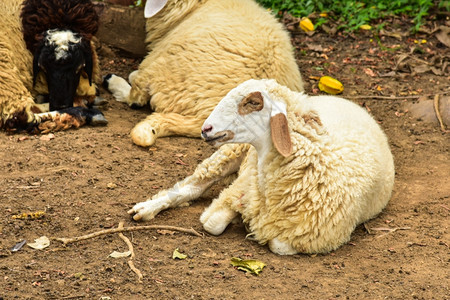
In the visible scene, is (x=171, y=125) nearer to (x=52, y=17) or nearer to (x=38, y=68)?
(x=38, y=68)

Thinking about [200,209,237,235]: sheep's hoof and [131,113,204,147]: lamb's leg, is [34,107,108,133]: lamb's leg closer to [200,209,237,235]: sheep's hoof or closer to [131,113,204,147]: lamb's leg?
[131,113,204,147]: lamb's leg

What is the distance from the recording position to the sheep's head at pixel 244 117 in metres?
4.21

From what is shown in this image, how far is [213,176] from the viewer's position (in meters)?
5.16

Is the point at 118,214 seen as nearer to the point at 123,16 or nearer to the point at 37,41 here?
the point at 37,41

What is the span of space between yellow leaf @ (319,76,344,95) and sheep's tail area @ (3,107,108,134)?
265 centimetres

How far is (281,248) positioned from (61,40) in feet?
11.1

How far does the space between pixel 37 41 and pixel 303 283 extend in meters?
4.00

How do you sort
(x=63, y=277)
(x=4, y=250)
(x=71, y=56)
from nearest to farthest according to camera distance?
(x=63, y=277) → (x=4, y=250) → (x=71, y=56)

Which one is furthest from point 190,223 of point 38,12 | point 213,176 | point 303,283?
point 38,12

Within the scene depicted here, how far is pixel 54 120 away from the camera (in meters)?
6.32

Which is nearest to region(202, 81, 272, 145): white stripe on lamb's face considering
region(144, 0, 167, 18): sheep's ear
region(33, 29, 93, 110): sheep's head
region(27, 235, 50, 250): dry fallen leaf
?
region(27, 235, 50, 250): dry fallen leaf

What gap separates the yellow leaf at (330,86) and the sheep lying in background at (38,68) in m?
2.68

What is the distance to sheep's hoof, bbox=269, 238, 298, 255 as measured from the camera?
14.5ft

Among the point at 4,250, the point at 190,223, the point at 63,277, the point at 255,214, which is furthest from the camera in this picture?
the point at 190,223
